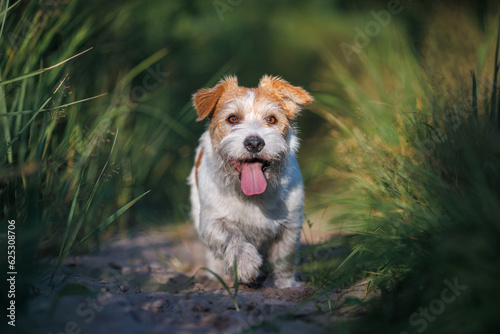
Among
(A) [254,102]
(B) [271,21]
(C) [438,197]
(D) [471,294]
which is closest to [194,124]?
(A) [254,102]

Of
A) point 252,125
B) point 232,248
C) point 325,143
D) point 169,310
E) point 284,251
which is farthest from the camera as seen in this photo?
point 325,143

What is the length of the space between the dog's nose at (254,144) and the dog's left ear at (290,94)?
28.0 inches

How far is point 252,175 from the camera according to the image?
365cm

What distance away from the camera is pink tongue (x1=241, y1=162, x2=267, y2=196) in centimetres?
361

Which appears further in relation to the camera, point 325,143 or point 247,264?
point 325,143

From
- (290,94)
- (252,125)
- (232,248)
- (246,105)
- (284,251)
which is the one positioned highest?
(290,94)

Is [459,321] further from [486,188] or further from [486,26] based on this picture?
[486,26]

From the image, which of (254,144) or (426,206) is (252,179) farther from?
(426,206)

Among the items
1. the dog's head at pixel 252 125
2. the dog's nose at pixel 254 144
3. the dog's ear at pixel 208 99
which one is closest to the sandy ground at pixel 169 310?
the dog's head at pixel 252 125

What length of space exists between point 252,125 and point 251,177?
0.45m

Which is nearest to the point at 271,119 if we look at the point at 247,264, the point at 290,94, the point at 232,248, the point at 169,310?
the point at 290,94

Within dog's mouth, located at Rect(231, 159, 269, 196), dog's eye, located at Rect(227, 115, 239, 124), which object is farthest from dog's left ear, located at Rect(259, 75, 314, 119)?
dog's mouth, located at Rect(231, 159, 269, 196)

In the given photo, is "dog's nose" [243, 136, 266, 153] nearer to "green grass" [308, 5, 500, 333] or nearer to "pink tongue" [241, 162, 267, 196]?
"pink tongue" [241, 162, 267, 196]

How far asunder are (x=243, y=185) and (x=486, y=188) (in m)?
1.84
